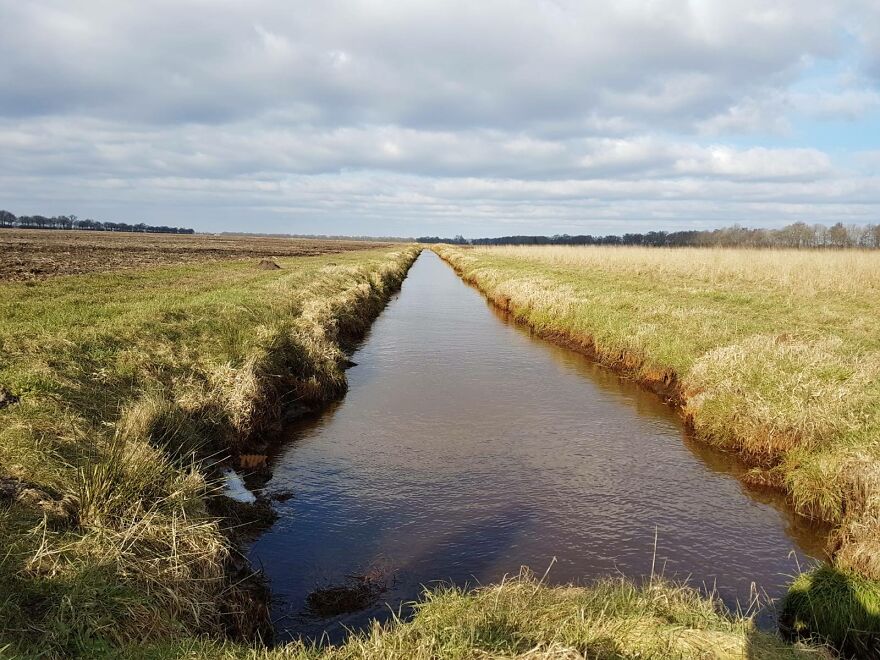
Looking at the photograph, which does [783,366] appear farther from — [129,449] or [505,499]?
[129,449]

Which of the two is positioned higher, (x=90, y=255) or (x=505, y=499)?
(x=90, y=255)

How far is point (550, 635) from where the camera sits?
4770mm

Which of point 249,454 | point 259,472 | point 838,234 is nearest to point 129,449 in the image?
point 259,472

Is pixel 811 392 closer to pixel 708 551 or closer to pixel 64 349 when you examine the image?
pixel 708 551

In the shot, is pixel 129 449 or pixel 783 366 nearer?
pixel 129 449

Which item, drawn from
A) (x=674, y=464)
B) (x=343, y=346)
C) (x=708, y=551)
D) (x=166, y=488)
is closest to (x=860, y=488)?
(x=708, y=551)

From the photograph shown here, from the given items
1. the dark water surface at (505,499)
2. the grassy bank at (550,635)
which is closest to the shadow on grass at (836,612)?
the dark water surface at (505,499)

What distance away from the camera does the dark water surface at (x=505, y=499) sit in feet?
24.0

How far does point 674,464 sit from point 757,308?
38.7 ft

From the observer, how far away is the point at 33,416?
7605 mm

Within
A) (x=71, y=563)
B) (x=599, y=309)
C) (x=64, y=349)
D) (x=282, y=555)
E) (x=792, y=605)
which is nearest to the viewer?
(x=71, y=563)

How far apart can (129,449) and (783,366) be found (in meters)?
12.2

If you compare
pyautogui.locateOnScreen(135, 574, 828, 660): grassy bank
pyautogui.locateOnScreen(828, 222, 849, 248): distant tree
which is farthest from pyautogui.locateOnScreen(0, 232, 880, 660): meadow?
pyautogui.locateOnScreen(828, 222, 849, 248): distant tree

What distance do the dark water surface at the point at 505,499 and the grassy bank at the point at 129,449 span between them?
111 cm
